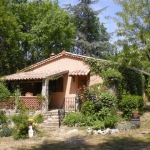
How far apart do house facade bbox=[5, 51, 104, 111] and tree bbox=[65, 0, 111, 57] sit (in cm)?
1669

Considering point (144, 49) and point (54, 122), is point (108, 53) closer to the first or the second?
point (144, 49)

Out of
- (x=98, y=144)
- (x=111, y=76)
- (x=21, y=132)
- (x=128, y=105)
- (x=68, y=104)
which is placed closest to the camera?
(x=98, y=144)

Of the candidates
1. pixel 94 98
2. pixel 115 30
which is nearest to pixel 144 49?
pixel 115 30

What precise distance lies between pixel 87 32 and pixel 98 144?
30.3 metres

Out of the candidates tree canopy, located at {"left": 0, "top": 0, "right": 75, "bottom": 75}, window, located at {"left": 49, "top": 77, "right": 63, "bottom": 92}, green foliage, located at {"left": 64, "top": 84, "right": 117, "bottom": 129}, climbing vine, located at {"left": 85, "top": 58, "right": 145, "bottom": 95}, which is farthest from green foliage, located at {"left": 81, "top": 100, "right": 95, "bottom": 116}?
tree canopy, located at {"left": 0, "top": 0, "right": 75, "bottom": 75}

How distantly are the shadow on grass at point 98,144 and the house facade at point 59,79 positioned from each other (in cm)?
652

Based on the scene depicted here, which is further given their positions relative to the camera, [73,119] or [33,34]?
[33,34]

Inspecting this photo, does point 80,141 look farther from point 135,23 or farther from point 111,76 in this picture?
point 135,23

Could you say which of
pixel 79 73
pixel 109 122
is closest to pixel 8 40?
pixel 79 73

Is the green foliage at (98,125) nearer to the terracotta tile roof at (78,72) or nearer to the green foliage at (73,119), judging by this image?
the green foliage at (73,119)

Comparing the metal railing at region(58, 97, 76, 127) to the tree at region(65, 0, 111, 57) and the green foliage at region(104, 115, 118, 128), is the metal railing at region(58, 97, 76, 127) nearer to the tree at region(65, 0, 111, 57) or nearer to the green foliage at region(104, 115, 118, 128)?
the green foliage at region(104, 115, 118, 128)

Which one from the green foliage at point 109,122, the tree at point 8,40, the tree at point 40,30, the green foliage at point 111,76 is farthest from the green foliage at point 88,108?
the tree at point 40,30

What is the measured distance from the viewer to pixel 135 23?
64.1 feet

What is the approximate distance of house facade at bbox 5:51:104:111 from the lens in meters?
19.0
